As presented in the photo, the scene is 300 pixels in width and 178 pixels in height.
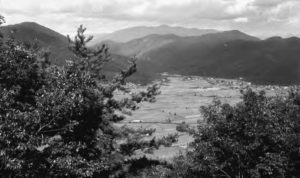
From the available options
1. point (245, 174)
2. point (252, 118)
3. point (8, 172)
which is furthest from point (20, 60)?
point (245, 174)

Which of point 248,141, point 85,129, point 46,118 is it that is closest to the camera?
point 46,118

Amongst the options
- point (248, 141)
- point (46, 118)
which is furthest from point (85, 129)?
point (248, 141)

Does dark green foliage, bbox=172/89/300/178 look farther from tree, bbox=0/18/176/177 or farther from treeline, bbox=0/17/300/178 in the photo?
tree, bbox=0/18/176/177

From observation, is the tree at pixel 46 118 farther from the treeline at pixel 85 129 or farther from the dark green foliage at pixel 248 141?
the dark green foliage at pixel 248 141

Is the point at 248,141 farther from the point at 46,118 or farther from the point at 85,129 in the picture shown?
the point at 46,118

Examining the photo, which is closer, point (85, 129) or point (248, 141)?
point (248, 141)

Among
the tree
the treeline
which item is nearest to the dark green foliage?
the treeline

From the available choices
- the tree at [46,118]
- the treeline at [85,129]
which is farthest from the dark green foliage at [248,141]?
the tree at [46,118]

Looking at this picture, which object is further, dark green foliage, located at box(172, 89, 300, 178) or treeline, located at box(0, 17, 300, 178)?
dark green foliage, located at box(172, 89, 300, 178)
